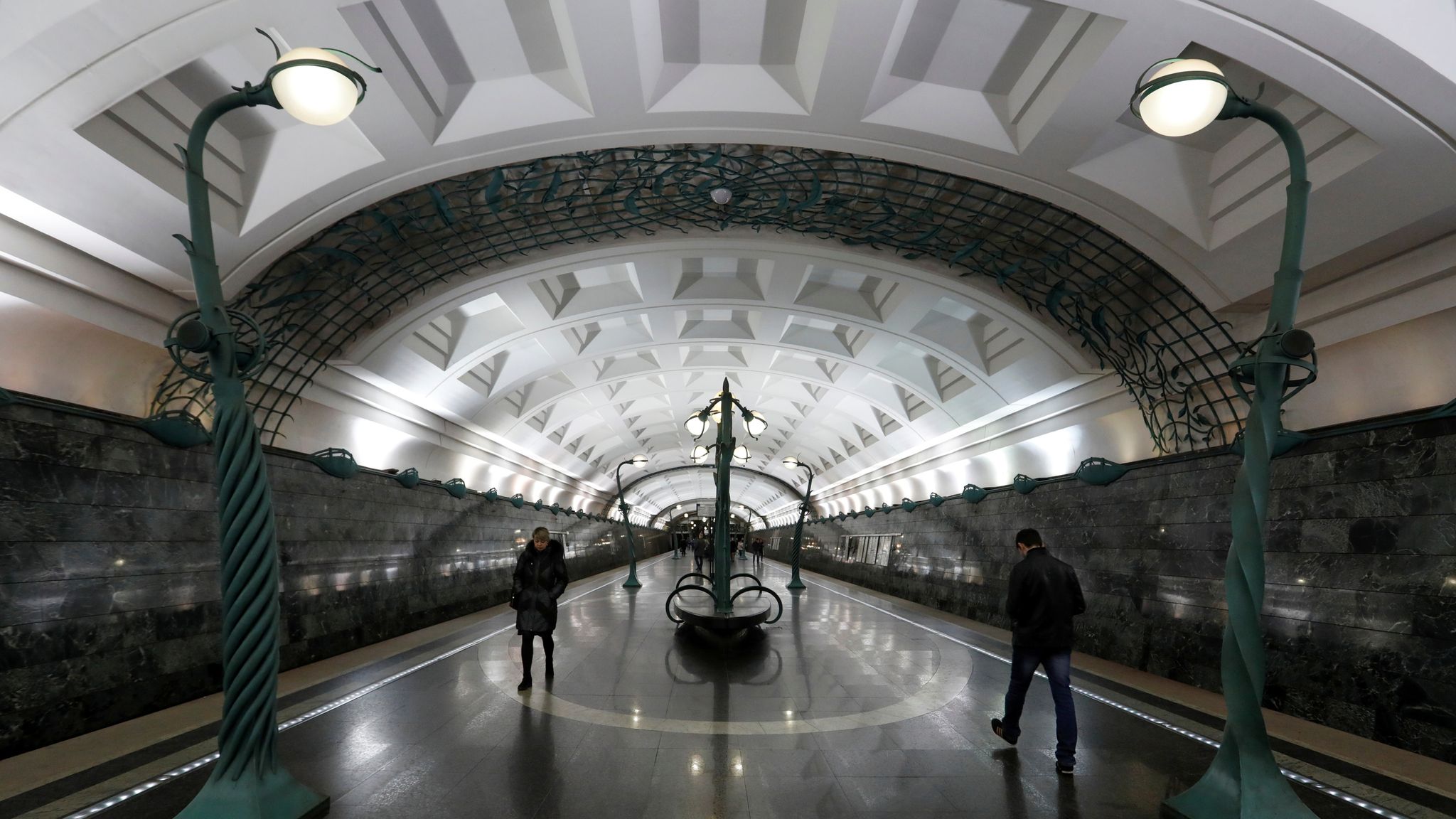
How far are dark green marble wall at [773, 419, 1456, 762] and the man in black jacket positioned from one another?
262 centimetres

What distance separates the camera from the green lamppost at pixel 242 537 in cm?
291

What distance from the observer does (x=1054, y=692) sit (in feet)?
12.8

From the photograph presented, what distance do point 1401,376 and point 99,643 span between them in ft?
36.1

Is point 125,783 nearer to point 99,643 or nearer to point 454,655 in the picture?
point 99,643

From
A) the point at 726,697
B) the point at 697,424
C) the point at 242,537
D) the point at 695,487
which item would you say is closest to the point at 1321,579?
the point at 726,697

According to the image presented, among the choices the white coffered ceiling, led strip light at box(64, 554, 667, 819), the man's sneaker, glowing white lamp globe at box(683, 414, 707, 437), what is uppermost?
the white coffered ceiling

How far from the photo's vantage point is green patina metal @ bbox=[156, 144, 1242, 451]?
22.7 feet

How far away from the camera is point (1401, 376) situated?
5.56m

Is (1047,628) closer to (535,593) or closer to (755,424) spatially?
(535,593)

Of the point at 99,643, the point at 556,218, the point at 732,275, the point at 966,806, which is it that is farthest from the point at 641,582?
the point at 966,806

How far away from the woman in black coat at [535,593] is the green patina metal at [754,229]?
3.70 meters

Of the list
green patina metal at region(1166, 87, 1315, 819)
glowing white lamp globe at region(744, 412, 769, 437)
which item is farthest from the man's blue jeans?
glowing white lamp globe at region(744, 412, 769, 437)

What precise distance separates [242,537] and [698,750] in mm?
2911

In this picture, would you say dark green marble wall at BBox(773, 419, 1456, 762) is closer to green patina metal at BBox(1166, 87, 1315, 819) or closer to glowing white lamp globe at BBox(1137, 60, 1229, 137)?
green patina metal at BBox(1166, 87, 1315, 819)
